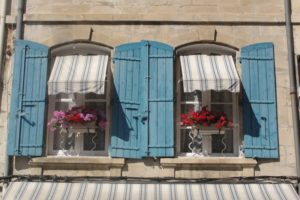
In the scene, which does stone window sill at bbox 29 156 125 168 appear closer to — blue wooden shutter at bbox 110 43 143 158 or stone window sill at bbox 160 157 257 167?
blue wooden shutter at bbox 110 43 143 158

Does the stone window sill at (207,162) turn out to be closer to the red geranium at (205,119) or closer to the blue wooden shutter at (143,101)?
the blue wooden shutter at (143,101)

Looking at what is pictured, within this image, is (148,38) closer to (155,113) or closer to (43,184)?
(155,113)

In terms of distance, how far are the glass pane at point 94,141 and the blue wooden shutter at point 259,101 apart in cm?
204

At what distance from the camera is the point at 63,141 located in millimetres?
8008

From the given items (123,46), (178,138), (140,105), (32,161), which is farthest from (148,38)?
(32,161)

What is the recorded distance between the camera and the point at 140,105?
25.8ft

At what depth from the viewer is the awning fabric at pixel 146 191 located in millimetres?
7117

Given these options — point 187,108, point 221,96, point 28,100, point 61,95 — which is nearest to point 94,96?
point 61,95

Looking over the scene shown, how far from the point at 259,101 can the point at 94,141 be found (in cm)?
244

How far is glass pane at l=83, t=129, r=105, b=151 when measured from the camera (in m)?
7.95

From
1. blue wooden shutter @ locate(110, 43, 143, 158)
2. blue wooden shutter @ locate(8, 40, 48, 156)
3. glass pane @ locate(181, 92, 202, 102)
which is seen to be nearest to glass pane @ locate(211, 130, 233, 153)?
glass pane @ locate(181, 92, 202, 102)

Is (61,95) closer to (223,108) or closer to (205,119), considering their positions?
(205,119)

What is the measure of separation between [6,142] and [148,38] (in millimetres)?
Result: 2536

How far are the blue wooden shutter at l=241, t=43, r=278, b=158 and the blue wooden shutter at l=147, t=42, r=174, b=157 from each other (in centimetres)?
106
